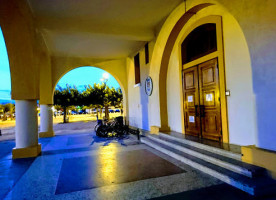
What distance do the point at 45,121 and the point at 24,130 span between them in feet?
11.8

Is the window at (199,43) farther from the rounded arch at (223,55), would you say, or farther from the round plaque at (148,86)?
the round plaque at (148,86)

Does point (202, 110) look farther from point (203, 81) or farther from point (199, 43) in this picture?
point (199, 43)

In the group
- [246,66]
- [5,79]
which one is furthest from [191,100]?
[5,79]

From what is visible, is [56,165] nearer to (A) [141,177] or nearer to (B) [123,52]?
(A) [141,177]

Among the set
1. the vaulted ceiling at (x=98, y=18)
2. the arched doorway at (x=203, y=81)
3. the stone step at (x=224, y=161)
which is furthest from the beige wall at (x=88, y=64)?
the stone step at (x=224, y=161)

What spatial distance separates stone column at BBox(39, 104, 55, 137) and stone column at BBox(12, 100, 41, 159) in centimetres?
346

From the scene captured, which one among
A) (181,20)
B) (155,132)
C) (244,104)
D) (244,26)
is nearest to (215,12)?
(181,20)

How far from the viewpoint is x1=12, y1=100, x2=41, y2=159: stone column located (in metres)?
5.11

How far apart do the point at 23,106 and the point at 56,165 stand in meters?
2.06

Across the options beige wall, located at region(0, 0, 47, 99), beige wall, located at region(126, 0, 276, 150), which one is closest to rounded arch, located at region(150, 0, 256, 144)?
beige wall, located at region(126, 0, 276, 150)

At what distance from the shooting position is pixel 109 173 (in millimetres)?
3689

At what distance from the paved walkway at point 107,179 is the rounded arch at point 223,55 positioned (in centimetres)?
141

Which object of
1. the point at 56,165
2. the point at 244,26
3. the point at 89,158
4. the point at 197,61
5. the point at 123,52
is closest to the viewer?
the point at 244,26

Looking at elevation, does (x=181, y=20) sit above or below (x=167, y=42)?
above
